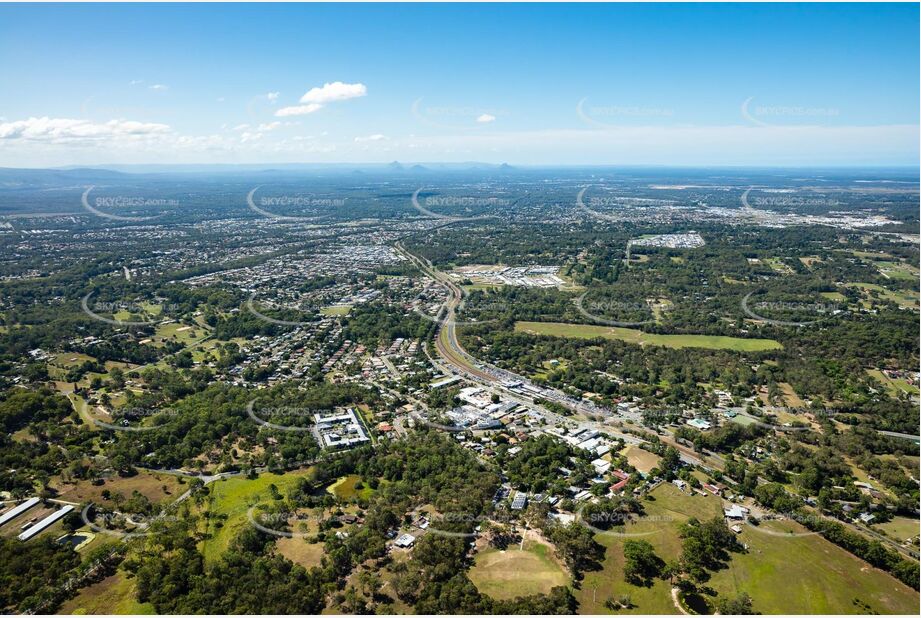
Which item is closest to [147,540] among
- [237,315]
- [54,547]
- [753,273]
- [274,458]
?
[54,547]

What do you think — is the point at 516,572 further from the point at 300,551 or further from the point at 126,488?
the point at 126,488

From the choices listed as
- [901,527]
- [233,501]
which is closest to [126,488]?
[233,501]

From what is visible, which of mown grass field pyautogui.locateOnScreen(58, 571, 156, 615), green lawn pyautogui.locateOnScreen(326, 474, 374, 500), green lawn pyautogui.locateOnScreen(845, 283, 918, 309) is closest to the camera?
mown grass field pyautogui.locateOnScreen(58, 571, 156, 615)

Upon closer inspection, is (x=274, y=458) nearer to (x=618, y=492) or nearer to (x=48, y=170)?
(x=618, y=492)

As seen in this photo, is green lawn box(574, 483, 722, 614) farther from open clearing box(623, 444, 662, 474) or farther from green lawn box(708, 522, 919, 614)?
green lawn box(708, 522, 919, 614)

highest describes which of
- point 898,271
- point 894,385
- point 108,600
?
point 898,271

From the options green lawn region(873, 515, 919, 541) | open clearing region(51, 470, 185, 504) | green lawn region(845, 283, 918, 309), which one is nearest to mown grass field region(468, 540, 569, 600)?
green lawn region(873, 515, 919, 541)
